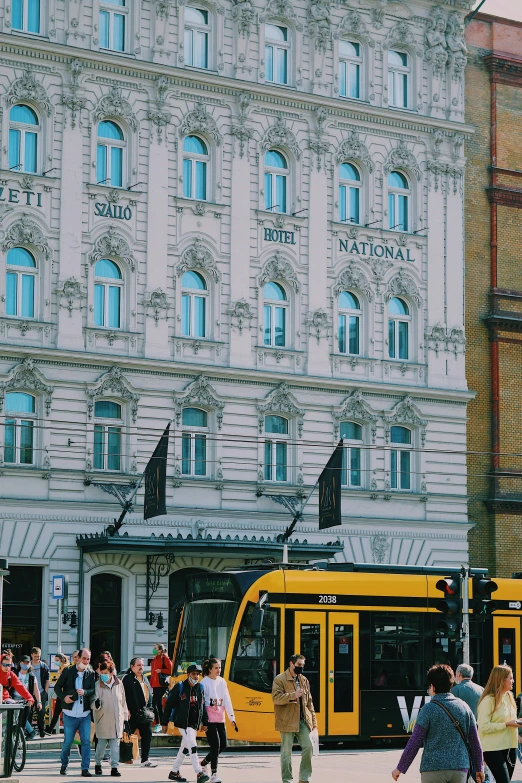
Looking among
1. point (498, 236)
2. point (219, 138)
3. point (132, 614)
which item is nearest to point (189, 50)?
point (219, 138)

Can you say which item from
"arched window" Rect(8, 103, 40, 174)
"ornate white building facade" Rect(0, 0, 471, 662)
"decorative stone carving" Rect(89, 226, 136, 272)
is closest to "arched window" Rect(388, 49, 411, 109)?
"ornate white building facade" Rect(0, 0, 471, 662)

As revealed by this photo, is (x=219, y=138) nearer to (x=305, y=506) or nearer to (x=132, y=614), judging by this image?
(x=305, y=506)

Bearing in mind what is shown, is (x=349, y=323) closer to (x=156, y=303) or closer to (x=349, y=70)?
(x=156, y=303)

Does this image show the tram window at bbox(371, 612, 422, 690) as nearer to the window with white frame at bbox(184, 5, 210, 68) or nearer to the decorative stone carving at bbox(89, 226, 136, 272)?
the decorative stone carving at bbox(89, 226, 136, 272)

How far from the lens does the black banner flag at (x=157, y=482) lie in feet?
128

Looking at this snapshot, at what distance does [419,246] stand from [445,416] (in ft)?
17.0

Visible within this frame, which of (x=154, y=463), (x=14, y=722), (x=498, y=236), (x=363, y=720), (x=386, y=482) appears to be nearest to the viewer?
(x=14, y=722)

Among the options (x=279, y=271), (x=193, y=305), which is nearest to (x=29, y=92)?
(x=193, y=305)

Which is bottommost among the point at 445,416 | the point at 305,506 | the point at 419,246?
the point at 305,506

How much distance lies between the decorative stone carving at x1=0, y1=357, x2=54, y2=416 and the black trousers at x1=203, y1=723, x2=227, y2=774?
18.1 m

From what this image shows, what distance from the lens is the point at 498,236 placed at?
162 feet

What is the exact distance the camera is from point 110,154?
1663 inches

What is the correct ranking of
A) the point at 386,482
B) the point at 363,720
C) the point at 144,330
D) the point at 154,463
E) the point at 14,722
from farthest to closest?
the point at 386,482
the point at 144,330
the point at 154,463
the point at 363,720
the point at 14,722

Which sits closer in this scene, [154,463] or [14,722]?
[14,722]
